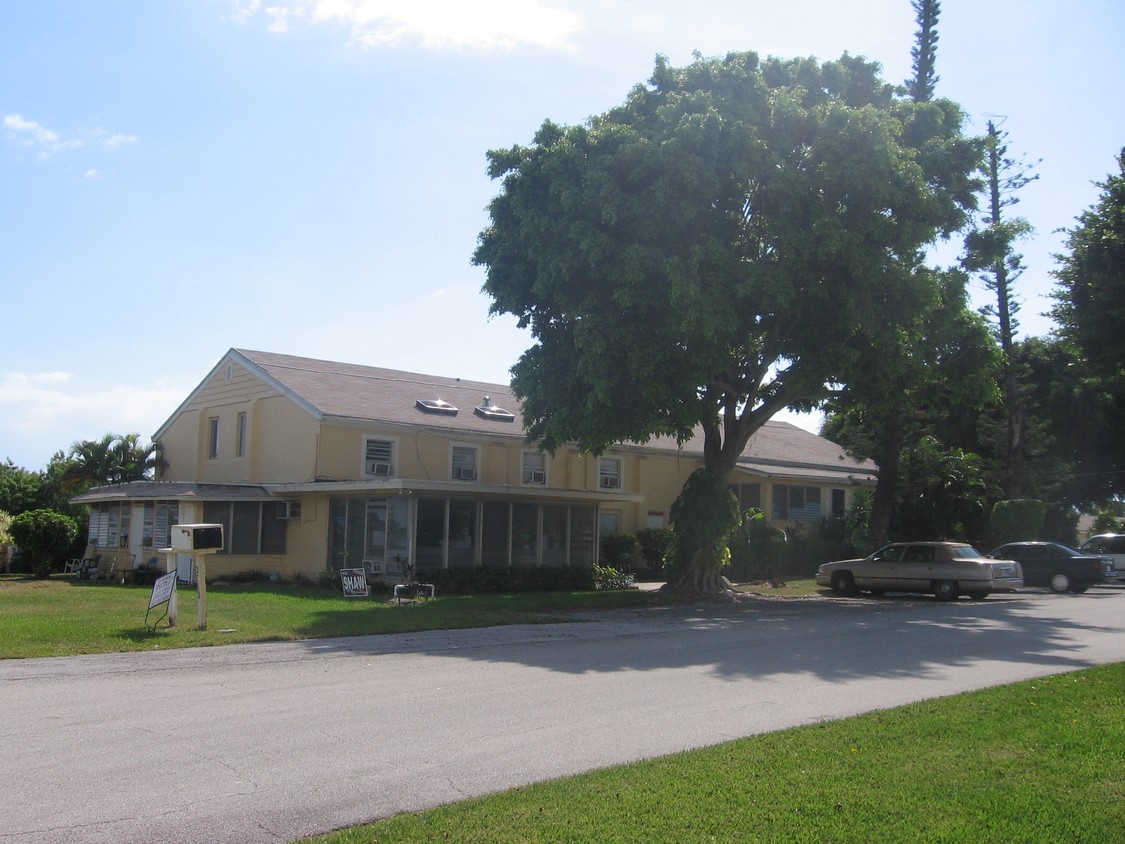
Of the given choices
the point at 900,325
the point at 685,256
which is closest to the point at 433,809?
the point at 685,256

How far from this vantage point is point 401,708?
32.6 feet

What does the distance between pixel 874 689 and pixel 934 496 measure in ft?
101

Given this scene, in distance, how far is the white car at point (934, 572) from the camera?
2542 centimetres

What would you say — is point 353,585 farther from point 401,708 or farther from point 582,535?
point 401,708

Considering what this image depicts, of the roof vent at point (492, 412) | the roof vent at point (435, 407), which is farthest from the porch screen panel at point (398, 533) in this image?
the roof vent at point (492, 412)

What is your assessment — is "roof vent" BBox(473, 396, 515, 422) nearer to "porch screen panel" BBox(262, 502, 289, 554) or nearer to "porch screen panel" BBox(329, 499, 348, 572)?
"porch screen panel" BBox(329, 499, 348, 572)

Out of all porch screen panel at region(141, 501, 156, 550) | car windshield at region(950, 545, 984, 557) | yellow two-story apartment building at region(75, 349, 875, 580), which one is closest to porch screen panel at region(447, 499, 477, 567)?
yellow two-story apartment building at region(75, 349, 875, 580)

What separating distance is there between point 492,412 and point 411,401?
8.95 feet

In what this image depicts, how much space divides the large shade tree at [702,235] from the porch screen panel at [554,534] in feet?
21.1

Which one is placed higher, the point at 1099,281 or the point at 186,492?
the point at 1099,281

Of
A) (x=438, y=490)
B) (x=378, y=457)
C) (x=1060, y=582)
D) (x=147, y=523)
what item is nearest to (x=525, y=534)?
(x=438, y=490)

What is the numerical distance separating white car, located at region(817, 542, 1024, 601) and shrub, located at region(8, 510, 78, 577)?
24053 mm

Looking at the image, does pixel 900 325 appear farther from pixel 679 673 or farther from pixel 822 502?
pixel 822 502

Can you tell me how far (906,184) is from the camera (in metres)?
22.0
